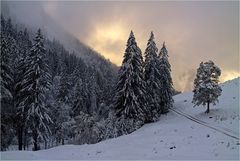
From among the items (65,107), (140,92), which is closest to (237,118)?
(140,92)

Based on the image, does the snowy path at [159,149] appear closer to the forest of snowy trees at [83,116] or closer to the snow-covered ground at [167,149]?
the snow-covered ground at [167,149]

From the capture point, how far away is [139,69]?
5488 cm

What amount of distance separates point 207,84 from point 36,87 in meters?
26.2

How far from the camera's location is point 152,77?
194 feet

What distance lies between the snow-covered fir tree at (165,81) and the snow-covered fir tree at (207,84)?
345 inches

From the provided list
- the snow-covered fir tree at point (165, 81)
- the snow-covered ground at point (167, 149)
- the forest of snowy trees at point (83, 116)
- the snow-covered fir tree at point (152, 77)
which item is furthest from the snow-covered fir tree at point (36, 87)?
the snow-covered fir tree at point (165, 81)

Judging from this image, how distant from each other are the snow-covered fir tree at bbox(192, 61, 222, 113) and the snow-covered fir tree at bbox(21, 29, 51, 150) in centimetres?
2403

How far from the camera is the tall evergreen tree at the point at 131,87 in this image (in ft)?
173

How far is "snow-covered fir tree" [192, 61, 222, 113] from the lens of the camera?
51.4 meters

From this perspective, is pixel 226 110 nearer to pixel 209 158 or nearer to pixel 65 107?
pixel 209 158

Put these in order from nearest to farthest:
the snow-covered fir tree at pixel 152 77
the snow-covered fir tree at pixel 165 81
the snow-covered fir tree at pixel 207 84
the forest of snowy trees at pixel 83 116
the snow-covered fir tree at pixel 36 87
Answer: the forest of snowy trees at pixel 83 116
the snow-covered fir tree at pixel 36 87
the snow-covered fir tree at pixel 207 84
the snow-covered fir tree at pixel 152 77
the snow-covered fir tree at pixel 165 81

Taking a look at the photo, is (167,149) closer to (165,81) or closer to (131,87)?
(131,87)

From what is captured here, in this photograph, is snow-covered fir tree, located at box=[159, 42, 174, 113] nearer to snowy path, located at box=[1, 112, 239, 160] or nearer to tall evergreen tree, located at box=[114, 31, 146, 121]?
tall evergreen tree, located at box=[114, 31, 146, 121]

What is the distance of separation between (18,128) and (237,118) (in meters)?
31.1
